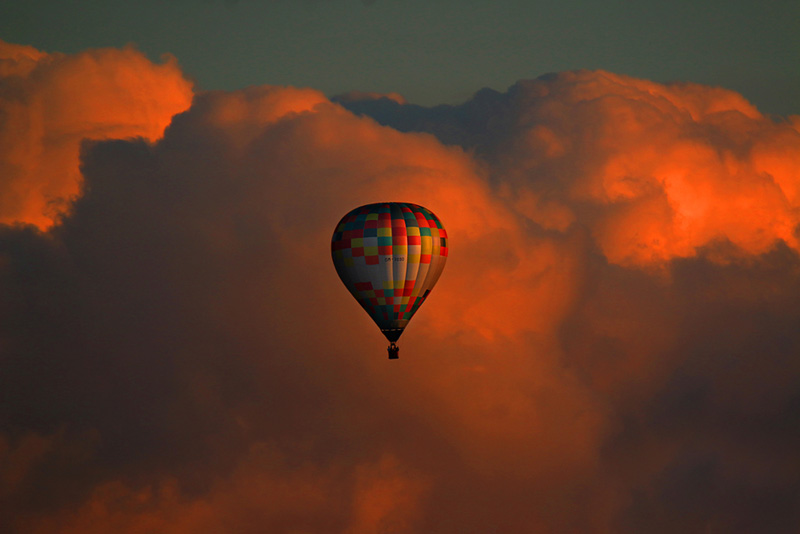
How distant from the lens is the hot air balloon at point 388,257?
11144 centimetres

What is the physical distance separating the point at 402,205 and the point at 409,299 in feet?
29.3

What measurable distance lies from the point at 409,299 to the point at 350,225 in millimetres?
8933

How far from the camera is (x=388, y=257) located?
111m

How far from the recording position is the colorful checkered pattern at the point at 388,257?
11144cm

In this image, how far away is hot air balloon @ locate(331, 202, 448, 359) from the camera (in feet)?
366

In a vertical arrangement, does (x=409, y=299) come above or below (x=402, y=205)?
below

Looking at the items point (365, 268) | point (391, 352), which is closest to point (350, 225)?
point (365, 268)

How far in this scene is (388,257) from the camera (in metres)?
111

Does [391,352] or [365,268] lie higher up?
[365,268]

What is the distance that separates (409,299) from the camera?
372 feet

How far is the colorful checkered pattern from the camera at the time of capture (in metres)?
111

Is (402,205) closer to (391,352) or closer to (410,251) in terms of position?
(410,251)

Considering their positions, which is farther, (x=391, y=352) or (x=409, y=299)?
(x=409, y=299)

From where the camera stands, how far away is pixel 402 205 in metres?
114
